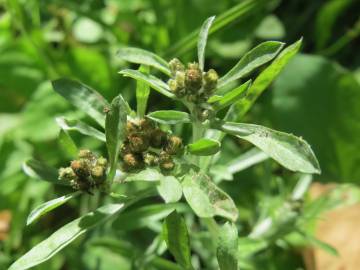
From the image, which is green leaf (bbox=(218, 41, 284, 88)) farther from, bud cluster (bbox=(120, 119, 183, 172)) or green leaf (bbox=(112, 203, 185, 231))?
green leaf (bbox=(112, 203, 185, 231))

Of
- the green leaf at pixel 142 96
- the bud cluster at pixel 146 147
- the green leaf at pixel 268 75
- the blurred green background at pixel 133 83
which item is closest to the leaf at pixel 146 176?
the bud cluster at pixel 146 147

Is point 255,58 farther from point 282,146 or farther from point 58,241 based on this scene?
point 58,241

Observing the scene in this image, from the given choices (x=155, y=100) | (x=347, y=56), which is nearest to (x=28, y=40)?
(x=155, y=100)

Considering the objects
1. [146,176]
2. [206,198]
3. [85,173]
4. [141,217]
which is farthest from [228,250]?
[141,217]

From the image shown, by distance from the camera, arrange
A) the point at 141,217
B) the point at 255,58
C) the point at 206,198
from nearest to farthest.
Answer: the point at 206,198, the point at 255,58, the point at 141,217

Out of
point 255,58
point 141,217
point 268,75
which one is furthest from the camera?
point 141,217

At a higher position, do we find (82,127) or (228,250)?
(82,127)

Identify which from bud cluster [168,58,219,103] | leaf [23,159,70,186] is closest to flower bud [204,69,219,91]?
bud cluster [168,58,219,103]
